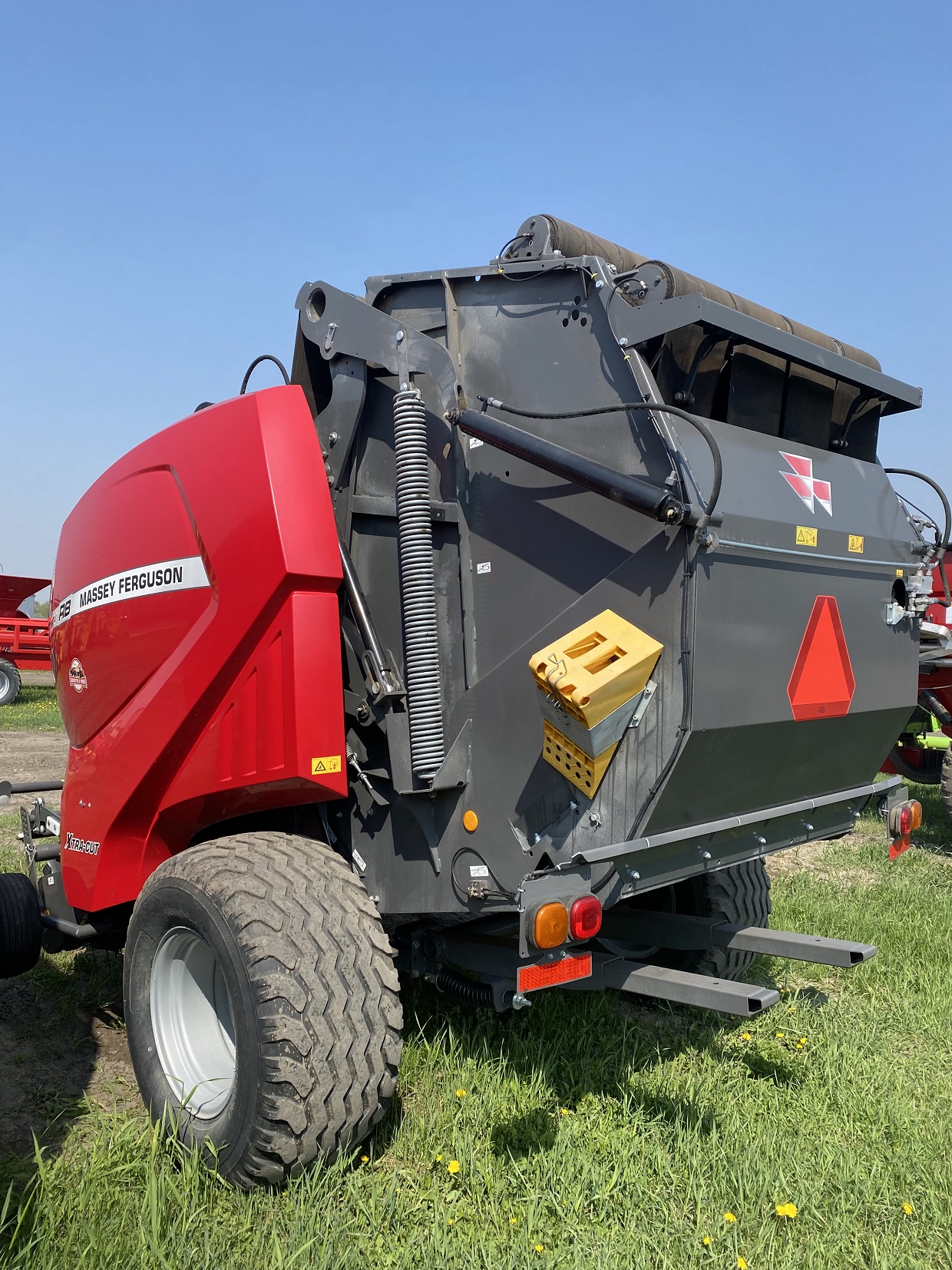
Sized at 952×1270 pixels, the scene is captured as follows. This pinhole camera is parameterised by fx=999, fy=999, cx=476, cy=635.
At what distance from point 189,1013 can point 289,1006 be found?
0.72 m

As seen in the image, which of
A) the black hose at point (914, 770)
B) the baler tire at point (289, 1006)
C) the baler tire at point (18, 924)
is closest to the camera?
the baler tire at point (289, 1006)

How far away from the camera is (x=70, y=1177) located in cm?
270

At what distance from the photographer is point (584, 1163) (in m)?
2.86

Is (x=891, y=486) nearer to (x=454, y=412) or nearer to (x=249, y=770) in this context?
(x=454, y=412)

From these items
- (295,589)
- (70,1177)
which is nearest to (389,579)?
(295,589)

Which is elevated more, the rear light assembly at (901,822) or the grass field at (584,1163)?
the rear light assembly at (901,822)

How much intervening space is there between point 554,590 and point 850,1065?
7.10 feet

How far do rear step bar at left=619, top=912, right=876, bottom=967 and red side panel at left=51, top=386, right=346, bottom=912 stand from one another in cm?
143

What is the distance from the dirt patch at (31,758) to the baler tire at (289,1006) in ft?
19.2

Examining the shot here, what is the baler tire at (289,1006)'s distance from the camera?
2609 millimetres

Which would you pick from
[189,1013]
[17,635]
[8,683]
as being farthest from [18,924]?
[17,635]

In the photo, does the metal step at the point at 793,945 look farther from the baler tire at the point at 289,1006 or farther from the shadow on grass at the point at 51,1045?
the shadow on grass at the point at 51,1045

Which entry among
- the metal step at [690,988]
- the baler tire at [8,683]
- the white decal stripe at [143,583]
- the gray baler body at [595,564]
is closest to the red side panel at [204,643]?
the white decal stripe at [143,583]

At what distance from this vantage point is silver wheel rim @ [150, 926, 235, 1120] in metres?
3.08
